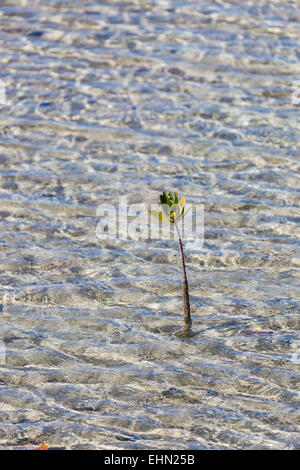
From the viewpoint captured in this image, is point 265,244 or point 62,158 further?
point 62,158

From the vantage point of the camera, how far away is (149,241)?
4.48 meters

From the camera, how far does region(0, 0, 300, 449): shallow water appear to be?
10.3ft

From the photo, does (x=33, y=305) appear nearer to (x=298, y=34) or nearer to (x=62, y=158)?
(x=62, y=158)

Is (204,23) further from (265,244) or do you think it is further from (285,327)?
(285,327)

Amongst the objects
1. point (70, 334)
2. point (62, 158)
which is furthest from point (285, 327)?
point (62, 158)

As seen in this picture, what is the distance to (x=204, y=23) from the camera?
25.6 feet

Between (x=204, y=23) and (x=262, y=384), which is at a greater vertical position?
(x=204, y=23)

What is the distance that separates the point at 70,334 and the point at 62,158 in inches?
84.7

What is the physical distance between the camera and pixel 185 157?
17.7 feet

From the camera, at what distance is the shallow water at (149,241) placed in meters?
3.13
